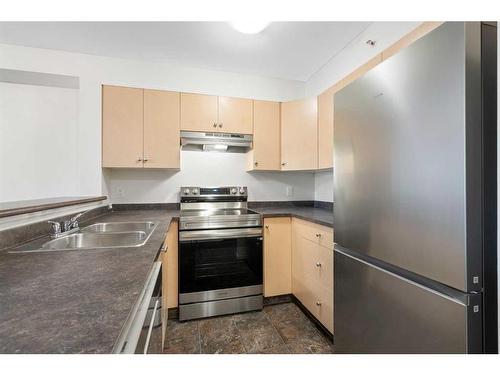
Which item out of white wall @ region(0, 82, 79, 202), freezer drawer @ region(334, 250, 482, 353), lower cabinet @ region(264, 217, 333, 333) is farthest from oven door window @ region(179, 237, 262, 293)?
white wall @ region(0, 82, 79, 202)

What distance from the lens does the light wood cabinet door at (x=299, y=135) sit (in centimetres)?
222

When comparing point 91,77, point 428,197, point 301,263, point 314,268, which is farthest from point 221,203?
point 428,197

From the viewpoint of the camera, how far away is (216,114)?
2.33 meters

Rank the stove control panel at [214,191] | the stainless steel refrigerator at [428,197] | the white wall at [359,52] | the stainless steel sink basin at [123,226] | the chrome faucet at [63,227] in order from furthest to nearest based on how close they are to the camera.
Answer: the stove control panel at [214,191] → the stainless steel sink basin at [123,226] → the white wall at [359,52] → the chrome faucet at [63,227] → the stainless steel refrigerator at [428,197]

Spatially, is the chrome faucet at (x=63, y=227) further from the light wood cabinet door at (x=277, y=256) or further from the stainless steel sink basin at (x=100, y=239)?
the light wood cabinet door at (x=277, y=256)

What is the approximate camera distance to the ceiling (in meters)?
1.77

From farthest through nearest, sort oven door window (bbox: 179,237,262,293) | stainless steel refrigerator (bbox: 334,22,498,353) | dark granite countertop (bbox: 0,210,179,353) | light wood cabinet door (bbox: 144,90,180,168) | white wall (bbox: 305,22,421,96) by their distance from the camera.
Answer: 1. light wood cabinet door (bbox: 144,90,180,168)
2. oven door window (bbox: 179,237,262,293)
3. white wall (bbox: 305,22,421,96)
4. stainless steel refrigerator (bbox: 334,22,498,353)
5. dark granite countertop (bbox: 0,210,179,353)

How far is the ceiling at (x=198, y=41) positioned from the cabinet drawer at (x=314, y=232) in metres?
1.55

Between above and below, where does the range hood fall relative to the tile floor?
above

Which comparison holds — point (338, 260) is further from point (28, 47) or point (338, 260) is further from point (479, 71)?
point (28, 47)

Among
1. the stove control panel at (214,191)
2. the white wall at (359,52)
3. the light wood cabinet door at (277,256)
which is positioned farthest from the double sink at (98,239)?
the white wall at (359,52)

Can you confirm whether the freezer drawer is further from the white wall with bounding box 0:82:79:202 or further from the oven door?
the white wall with bounding box 0:82:79:202

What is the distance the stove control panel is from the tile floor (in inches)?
46.4

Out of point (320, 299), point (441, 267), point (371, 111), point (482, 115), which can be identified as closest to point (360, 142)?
point (371, 111)
